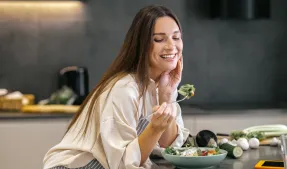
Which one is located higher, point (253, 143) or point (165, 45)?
point (165, 45)

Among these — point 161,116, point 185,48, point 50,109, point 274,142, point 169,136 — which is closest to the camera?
point 161,116

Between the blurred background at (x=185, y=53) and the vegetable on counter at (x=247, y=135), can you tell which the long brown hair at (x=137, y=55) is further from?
the blurred background at (x=185, y=53)

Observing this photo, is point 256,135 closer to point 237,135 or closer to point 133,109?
point 237,135

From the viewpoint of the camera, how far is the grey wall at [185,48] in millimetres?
4730

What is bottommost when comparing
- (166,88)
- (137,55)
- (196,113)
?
(196,113)

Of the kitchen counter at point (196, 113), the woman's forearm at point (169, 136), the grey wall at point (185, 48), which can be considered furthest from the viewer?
the grey wall at point (185, 48)

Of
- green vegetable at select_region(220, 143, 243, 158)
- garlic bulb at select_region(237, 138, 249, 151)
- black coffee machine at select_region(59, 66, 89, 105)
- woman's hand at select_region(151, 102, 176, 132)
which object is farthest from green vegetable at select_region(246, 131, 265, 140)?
black coffee machine at select_region(59, 66, 89, 105)

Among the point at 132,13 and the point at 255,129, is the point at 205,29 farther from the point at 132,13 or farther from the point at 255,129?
the point at 255,129

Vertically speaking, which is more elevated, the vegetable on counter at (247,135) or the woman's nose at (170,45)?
the woman's nose at (170,45)

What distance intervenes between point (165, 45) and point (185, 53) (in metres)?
2.52

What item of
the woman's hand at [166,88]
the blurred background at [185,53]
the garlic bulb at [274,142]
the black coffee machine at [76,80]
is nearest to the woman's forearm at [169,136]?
the woman's hand at [166,88]

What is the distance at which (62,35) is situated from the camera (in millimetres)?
4750

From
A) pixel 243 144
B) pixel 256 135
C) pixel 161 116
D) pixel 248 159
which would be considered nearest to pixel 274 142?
pixel 256 135

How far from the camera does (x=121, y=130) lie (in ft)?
7.28
